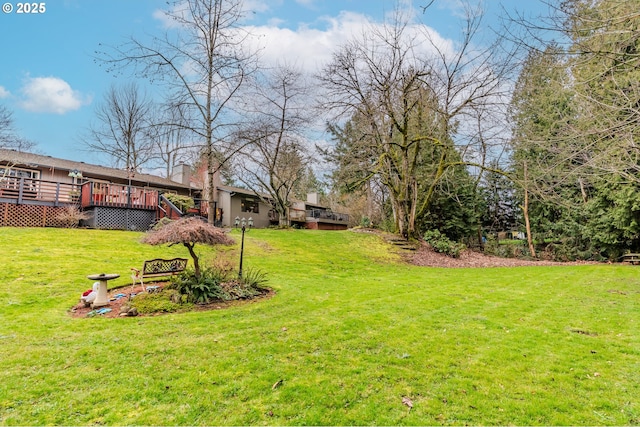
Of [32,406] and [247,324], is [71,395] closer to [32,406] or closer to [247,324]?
[32,406]

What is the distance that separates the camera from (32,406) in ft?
9.13

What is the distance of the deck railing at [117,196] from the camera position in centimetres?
1347

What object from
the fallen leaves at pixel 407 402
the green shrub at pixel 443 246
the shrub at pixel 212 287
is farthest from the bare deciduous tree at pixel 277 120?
the fallen leaves at pixel 407 402

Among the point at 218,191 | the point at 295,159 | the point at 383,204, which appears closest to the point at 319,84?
the point at 295,159

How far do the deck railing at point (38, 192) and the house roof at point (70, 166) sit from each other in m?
1.85

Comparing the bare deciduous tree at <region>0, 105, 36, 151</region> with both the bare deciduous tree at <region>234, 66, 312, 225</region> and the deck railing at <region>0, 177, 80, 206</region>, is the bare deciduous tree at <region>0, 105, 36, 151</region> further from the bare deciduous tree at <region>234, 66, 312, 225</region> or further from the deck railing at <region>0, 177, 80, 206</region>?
the bare deciduous tree at <region>234, 66, 312, 225</region>

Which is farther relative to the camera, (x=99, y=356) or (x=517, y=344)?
(x=517, y=344)

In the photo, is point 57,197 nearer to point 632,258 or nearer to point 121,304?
point 121,304

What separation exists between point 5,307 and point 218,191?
777 inches

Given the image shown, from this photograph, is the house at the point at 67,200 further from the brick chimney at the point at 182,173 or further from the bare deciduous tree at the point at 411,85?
the bare deciduous tree at the point at 411,85

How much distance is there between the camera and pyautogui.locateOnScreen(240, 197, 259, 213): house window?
2564cm

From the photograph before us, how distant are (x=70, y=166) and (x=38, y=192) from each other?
5620 mm

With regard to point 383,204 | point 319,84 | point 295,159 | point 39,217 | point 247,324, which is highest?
point 319,84

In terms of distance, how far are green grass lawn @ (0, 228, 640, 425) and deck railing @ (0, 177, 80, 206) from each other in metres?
6.88
